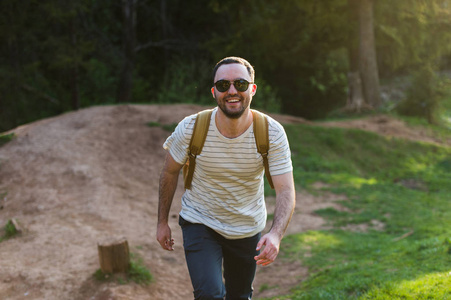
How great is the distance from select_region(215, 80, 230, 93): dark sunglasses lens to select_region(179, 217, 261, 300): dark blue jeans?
3.01 feet

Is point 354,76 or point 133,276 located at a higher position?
point 354,76

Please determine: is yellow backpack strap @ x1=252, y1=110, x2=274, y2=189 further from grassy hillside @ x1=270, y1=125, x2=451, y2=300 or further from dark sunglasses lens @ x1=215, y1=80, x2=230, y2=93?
grassy hillside @ x1=270, y1=125, x2=451, y2=300

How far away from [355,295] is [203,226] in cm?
214

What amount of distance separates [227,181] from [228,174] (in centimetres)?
6

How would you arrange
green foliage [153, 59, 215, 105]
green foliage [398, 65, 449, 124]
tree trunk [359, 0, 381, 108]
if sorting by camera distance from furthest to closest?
1. green foliage [153, 59, 215, 105]
2. green foliage [398, 65, 449, 124]
3. tree trunk [359, 0, 381, 108]

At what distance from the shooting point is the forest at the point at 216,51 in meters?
18.2

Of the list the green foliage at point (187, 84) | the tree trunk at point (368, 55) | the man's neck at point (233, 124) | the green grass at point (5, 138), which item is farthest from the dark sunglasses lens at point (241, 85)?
the tree trunk at point (368, 55)

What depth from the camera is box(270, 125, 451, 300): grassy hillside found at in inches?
198

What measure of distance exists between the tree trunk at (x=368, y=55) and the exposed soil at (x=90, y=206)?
323 inches

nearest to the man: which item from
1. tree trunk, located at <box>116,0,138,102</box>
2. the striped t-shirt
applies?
the striped t-shirt

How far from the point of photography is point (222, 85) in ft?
11.0

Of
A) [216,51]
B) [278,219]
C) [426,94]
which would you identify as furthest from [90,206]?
[426,94]

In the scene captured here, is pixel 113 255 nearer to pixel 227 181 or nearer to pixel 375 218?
pixel 227 181

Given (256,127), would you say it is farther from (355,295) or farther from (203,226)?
(355,295)
